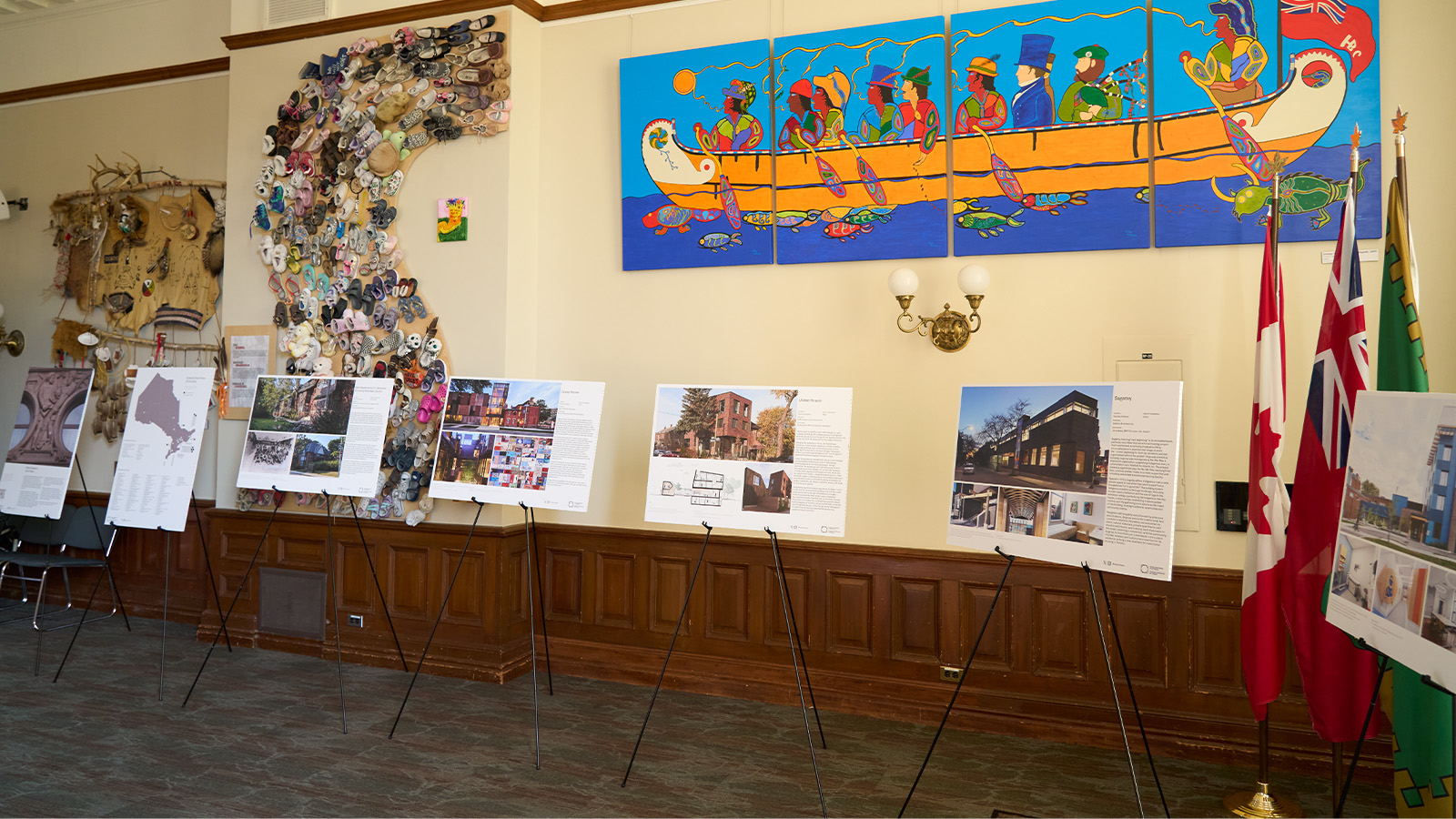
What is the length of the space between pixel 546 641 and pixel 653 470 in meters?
1.64

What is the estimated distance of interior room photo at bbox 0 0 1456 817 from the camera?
3656 mm

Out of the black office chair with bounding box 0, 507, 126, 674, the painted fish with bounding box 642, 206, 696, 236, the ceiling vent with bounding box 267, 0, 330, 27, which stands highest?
the ceiling vent with bounding box 267, 0, 330, 27

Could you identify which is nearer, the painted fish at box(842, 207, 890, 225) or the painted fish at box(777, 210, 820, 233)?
the painted fish at box(842, 207, 890, 225)

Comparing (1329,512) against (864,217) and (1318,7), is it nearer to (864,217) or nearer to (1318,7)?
(1318,7)

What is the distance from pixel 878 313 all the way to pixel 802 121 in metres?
1.14

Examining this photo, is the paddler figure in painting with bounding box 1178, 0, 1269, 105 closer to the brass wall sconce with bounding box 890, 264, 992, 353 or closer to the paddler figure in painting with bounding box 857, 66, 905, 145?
the brass wall sconce with bounding box 890, 264, 992, 353

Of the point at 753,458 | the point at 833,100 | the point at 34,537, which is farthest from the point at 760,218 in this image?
the point at 34,537

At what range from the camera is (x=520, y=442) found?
4.58 metres

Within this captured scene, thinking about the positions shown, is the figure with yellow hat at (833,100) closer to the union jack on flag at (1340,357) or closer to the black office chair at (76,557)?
the union jack on flag at (1340,357)

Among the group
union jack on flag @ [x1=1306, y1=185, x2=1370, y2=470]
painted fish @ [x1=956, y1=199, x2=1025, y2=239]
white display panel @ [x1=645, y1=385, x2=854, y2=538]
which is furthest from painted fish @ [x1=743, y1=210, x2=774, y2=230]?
union jack on flag @ [x1=1306, y1=185, x2=1370, y2=470]

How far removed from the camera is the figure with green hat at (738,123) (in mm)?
5102

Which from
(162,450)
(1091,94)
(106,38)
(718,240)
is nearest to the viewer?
(1091,94)

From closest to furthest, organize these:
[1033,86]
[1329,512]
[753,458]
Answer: [1329,512], [753,458], [1033,86]

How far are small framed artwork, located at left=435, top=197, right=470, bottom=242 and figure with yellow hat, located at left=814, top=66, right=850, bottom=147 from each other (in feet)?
7.14
